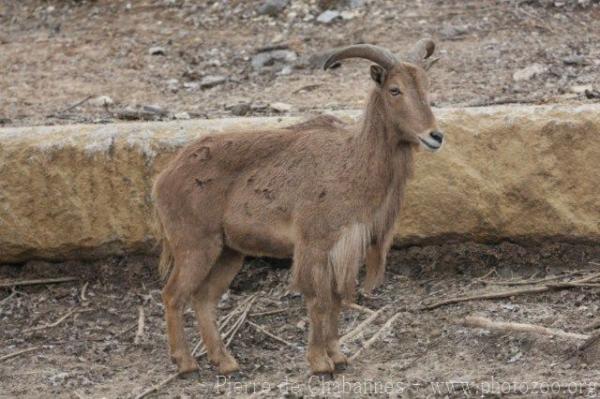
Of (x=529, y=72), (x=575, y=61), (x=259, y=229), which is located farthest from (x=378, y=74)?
(x=575, y=61)

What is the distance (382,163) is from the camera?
7480 millimetres

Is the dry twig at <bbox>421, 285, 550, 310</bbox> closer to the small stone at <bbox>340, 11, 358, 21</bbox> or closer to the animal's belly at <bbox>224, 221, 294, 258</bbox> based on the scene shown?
the animal's belly at <bbox>224, 221, 294, 258</bbox>

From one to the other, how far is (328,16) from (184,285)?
21.2ft

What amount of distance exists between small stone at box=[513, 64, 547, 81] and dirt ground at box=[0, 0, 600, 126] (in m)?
0.03

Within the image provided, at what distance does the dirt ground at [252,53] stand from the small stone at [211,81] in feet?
0.17

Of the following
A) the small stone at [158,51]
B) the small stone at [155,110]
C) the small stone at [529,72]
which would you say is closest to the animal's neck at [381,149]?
the small stone at [155,110]

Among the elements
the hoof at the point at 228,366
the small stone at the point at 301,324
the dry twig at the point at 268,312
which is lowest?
the small stone at the point at 301,324

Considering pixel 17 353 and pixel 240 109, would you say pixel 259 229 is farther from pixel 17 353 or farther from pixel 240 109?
pixel 240 109

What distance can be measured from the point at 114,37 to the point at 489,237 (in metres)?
6.73

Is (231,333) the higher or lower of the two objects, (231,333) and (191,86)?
the higher

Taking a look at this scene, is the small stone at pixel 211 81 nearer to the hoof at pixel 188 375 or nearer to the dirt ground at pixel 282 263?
the dirt ground at pixel 282 263

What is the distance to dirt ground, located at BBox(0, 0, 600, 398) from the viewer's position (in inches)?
295

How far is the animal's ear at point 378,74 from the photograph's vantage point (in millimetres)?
7387

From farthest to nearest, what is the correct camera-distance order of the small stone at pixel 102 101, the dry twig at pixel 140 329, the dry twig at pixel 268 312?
1. the small stone at pixel 102 101
2. the dry twig at pixel 268 312
3. the dry twig at pixel 140 329
